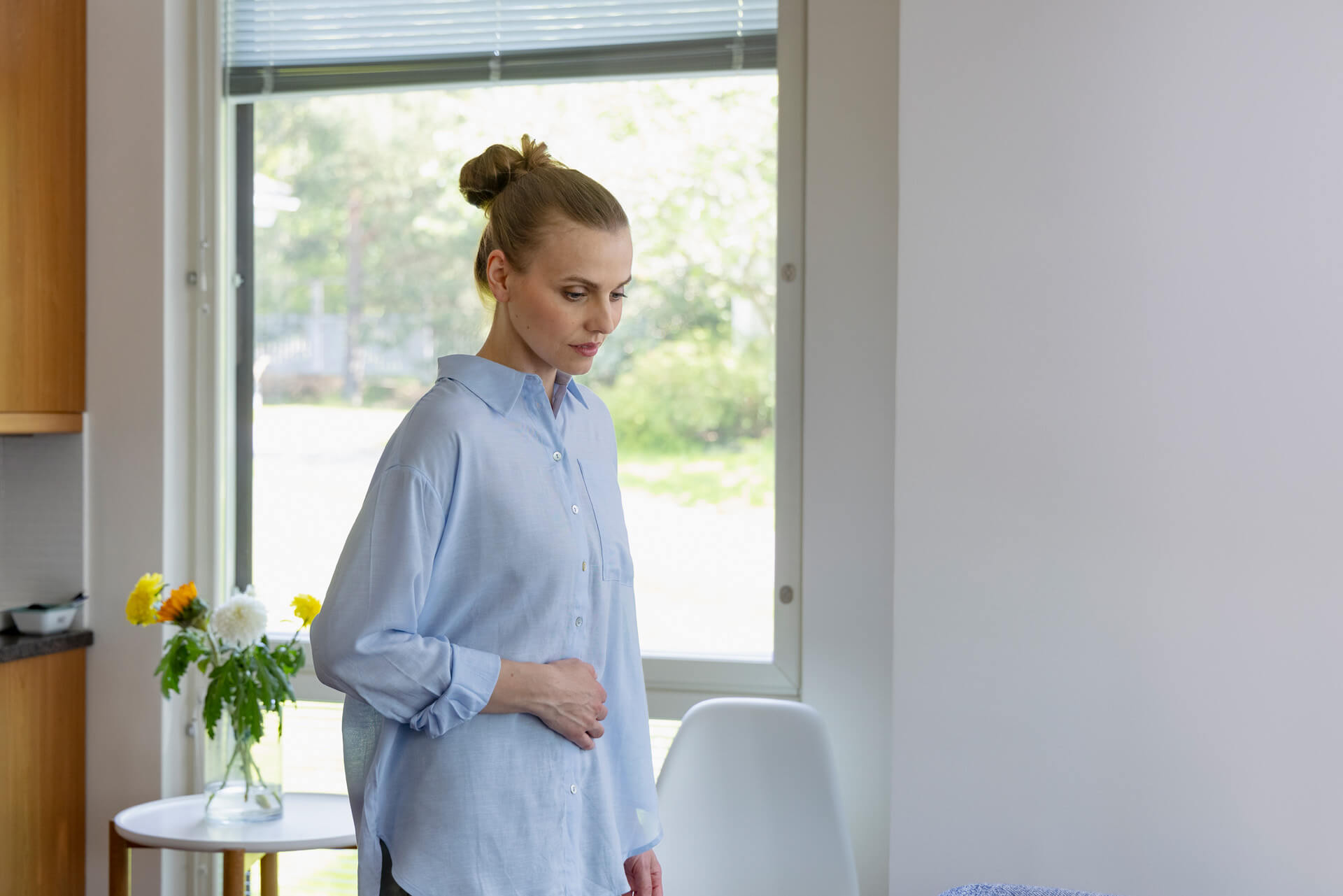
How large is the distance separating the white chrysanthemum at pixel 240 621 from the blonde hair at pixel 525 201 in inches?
42.8

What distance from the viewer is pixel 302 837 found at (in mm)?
2072

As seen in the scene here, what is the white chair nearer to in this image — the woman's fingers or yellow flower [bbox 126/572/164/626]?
the woman's fingers

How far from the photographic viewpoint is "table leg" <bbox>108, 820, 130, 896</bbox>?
220 centimetres

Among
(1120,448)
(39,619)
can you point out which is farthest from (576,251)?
(39,619)

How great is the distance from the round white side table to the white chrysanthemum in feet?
1.16

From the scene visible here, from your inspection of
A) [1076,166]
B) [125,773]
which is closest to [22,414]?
[125,773]

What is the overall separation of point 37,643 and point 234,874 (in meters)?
0.67

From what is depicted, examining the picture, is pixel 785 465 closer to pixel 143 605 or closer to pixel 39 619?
pixel 143 605

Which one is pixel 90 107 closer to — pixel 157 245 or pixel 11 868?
pixel 157 245

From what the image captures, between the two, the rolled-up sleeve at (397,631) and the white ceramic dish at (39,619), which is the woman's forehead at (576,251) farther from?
the white ceramic dish at (39,619)

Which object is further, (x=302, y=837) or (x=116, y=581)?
(x=116, y=581)

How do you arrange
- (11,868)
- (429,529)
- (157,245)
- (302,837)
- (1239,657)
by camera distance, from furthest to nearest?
(157,245)
(11,868)
(302,837)
(1239,657)
(429,529)

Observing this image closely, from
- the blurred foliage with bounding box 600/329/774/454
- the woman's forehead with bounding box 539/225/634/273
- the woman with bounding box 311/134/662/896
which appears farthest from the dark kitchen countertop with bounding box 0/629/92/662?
the woman's forehead with bounding box 539/225/634/273

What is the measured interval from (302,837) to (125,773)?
663 millimetres
